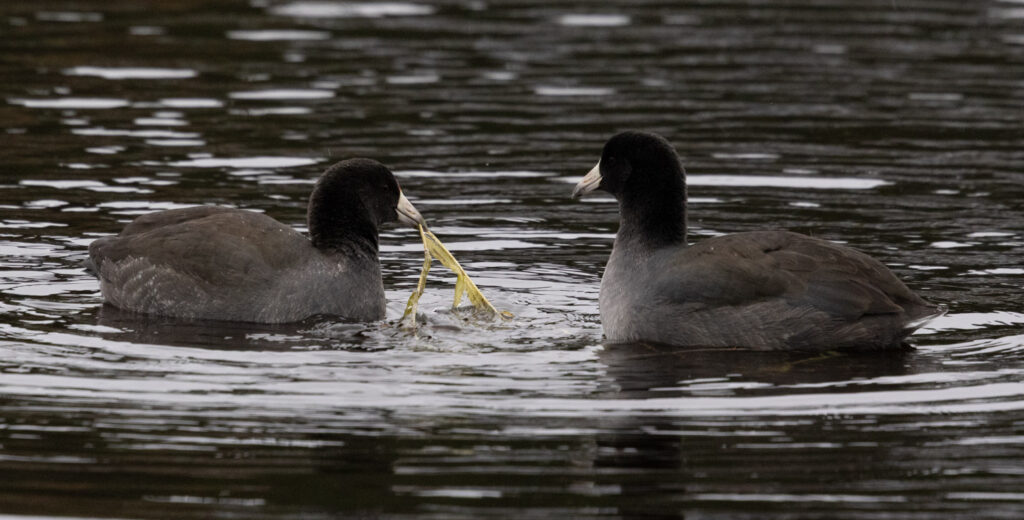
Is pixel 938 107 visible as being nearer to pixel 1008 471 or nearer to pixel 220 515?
pixel 1008 471

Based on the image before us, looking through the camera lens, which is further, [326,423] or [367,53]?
[367,53]

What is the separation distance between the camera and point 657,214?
10.8m

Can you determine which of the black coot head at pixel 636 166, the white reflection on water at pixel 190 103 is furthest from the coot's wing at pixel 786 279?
the white reflection on water at pixel 190 103

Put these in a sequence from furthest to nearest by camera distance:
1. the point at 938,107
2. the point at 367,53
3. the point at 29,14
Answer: the point at 29,14 → the point at 367,53 → the point at 938,107

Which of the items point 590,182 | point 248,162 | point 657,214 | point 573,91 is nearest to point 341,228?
point 590,182

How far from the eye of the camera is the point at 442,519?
6910mm

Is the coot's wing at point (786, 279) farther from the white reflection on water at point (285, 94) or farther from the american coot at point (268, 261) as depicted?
the white reflection on water at point (285, 94)

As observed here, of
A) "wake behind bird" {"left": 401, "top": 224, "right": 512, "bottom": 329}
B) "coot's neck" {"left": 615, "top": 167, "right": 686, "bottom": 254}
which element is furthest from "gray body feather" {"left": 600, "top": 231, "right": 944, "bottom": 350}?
"wake behind bird" {"left": 401, "top": 224, "right": 512, "bottom": 329}

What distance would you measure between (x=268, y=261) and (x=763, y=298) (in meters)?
3.16

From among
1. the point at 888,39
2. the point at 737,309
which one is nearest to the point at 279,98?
the point at 888,39

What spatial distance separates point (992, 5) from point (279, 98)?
35.0ft

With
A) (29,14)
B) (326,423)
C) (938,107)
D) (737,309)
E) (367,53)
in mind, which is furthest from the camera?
(29,14)

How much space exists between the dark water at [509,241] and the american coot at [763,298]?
226 millimetres

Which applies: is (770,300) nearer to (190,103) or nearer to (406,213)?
(406,213)
